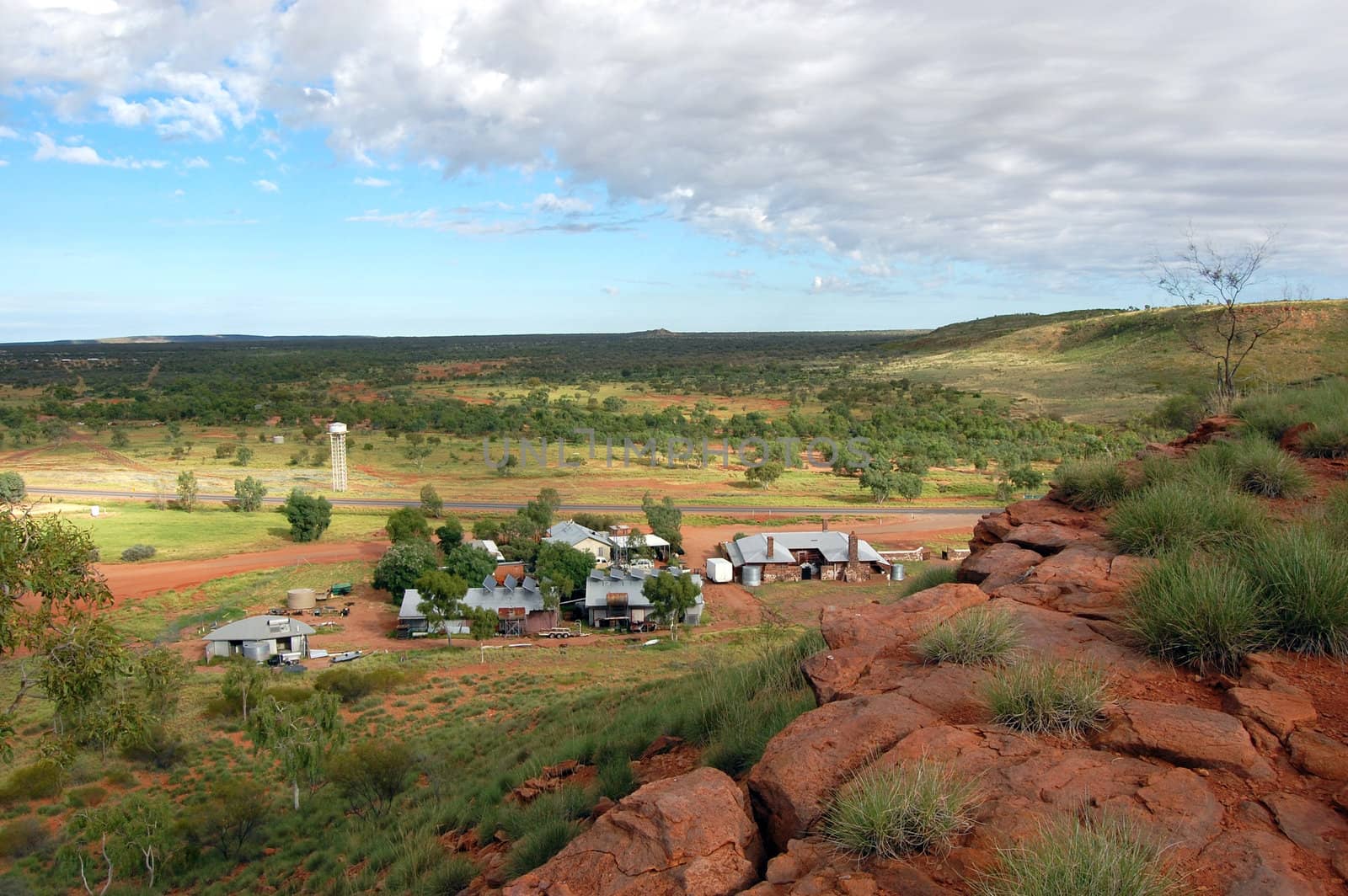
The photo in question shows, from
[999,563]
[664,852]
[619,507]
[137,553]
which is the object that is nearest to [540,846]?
[664,852]

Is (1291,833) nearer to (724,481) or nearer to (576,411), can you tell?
(724,481)

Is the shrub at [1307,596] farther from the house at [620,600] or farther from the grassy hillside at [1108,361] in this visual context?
the grassy hillside at [1108,361]

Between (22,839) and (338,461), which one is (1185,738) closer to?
(22,839)

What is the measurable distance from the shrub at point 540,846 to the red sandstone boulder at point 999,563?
15.8 ft

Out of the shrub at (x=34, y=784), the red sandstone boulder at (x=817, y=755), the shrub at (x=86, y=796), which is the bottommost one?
the shrub at (x=86, y=796)

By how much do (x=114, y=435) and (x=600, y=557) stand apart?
59.5 m

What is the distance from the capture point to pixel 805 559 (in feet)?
122

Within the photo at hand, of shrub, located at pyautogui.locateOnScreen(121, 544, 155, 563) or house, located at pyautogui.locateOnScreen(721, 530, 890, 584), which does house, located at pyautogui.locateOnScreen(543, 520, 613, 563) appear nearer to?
house, located at pyautogui.locateOnScreen(721, 530, 890, 584)

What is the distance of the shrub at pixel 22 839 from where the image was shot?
541 inches

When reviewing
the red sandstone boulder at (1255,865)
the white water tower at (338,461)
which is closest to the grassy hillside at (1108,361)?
the red sandstone boulder at (1255,865)

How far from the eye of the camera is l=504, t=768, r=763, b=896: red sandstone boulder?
14.6 ft

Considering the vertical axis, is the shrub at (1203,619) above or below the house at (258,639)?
above

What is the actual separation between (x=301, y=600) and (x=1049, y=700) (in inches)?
1245

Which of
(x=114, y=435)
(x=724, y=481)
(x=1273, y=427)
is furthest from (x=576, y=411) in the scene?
(x=1273, y=427)
